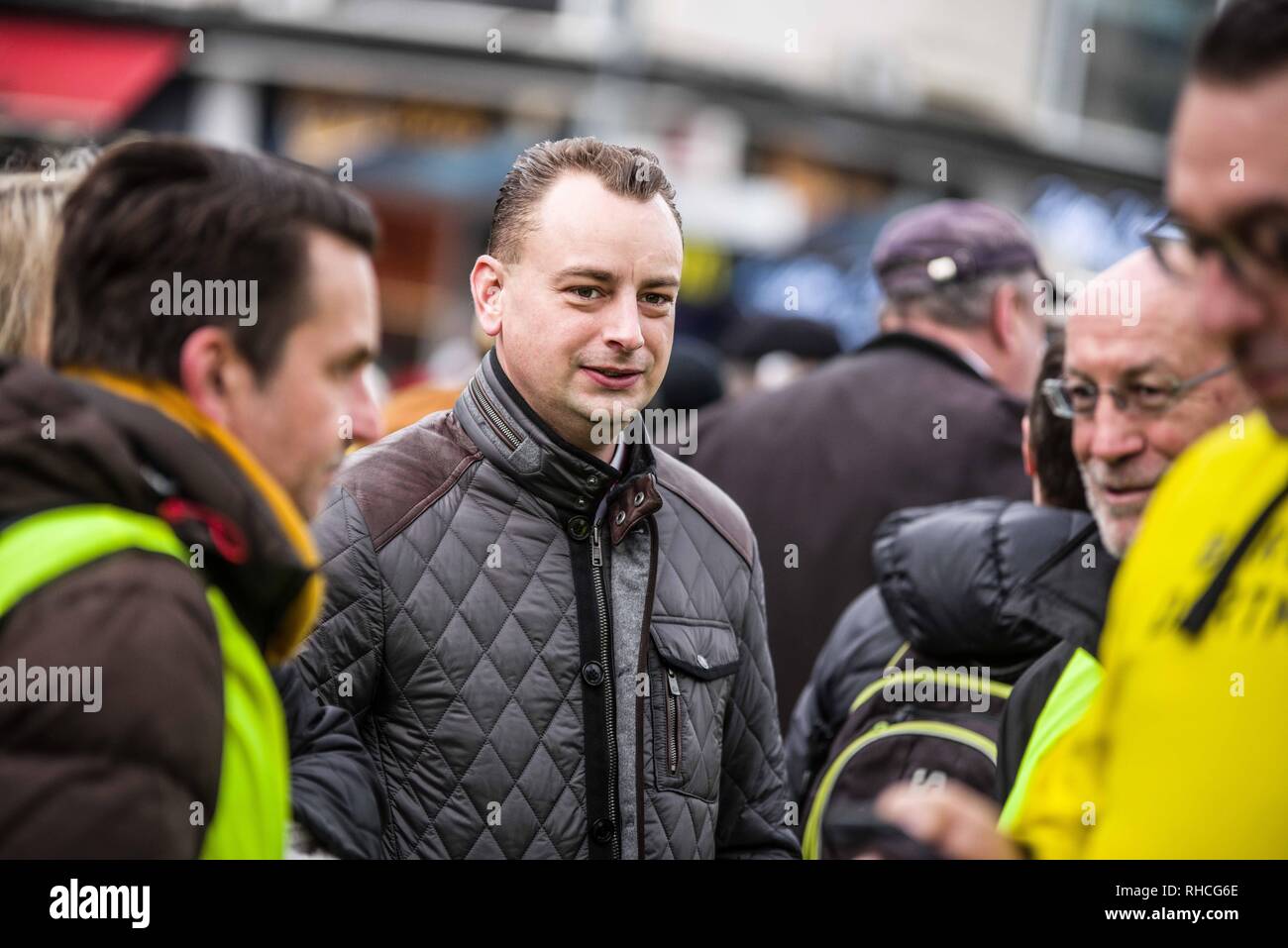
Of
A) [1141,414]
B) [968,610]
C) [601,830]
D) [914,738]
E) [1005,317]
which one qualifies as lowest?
[601,830]

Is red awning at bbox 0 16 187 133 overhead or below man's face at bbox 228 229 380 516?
overhead

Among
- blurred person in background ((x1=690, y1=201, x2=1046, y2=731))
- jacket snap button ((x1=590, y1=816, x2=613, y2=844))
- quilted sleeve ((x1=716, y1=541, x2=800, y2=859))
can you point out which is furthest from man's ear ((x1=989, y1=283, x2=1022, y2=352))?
jacket snap button ((x1=590, y1=816, x2=613, y2=844))

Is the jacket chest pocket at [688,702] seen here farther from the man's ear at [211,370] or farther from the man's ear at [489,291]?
the man's ear at [211,370]

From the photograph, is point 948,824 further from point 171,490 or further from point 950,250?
point 950,250

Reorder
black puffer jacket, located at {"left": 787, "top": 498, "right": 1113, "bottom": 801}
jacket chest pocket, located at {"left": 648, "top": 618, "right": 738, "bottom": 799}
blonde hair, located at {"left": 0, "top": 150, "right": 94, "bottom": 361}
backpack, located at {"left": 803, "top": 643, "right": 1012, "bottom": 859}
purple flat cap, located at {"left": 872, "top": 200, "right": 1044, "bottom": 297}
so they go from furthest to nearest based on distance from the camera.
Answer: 1. purple flat cap, located at {"left": 872, "top": 200, "right": 1044, "bottom": 297}
2. backpack, located at {"left": 803, "top": 643, "right": 1012, "bottom": 859}
3. black puffer jacket, located at {"left": 787, "top": 498, "right": 1113, "bottom": 801}
4. jacket chest pocket, located at {"left": 648, "top": 618, "right": 738, "bottom": 799}
5. blonde hair, located at {"left": 0, "top": 150, "right": 94, "bottom": 361}

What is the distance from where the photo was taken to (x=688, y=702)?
283cm

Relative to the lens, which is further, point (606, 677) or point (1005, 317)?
point (1005, 317)

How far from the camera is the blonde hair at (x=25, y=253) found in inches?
97.7

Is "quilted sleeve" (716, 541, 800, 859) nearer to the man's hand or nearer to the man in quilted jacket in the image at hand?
the man in quilted jacket

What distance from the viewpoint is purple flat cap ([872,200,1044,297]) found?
472 cm

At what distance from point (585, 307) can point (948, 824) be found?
1242mm

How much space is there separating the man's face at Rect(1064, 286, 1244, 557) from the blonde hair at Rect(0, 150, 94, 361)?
6.15ft

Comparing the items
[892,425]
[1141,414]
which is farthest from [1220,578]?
[892,425]
